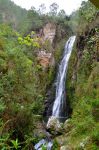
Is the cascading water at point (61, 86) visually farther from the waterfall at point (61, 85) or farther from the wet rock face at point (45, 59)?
the wet rock face at point (45, 59)

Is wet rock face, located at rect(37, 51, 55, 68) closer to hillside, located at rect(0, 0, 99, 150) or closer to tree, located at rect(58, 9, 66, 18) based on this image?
hillside, located at rect(0, 0, 99, 150)

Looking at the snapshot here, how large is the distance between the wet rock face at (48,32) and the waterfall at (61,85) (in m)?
3.98

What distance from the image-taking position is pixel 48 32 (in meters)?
27.8

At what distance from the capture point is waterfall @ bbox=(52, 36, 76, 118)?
18.2 meters

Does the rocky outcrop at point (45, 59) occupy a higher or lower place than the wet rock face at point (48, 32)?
lower

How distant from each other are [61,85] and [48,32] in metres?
9.04

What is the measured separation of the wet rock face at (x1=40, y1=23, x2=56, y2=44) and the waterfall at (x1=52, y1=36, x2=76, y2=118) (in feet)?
13.1

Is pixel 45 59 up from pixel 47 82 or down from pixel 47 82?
up

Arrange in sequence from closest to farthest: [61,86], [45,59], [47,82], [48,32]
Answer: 1. [61,86]
2. [47,82]
3. [45,59]
4. [48,32]

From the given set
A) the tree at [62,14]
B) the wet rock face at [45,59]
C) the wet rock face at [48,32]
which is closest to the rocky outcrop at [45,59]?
the wet rock face at [45,59]

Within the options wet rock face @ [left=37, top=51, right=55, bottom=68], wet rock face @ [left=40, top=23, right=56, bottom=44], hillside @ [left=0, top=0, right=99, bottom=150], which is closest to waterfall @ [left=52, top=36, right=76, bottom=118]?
hillside @ [left=0, top=0, right=99, bottom=150]

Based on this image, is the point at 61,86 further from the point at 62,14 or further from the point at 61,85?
the point at 62,14

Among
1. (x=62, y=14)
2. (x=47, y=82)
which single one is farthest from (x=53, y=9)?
(x=47, y=82)

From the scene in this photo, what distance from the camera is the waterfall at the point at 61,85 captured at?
18206 millimetres
